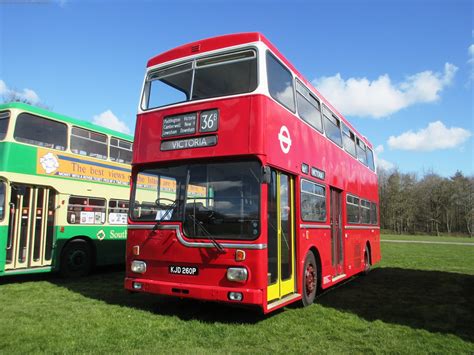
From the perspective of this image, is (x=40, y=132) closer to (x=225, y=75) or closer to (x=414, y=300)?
(x=225, y=75)

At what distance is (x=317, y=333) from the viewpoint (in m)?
6.04

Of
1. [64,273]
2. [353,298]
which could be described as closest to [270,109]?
[353,298]

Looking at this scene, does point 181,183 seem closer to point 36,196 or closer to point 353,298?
point 353,298

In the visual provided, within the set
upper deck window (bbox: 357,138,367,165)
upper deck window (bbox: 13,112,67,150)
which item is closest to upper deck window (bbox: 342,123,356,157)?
upper deck window (bbox: 357,138,367,165)

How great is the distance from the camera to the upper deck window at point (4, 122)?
10039mm

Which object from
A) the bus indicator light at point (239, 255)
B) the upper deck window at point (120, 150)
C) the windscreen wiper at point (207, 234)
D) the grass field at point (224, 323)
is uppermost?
the upper deck window at point (120, 150)

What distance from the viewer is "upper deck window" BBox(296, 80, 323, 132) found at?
27.2ft

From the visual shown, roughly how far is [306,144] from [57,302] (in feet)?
19.4

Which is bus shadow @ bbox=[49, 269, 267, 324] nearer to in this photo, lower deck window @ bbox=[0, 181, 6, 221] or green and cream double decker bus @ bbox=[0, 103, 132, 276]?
green and cream double decker bus @ bbox=[0, 103, 132, 276]

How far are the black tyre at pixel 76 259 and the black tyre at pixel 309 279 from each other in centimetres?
699

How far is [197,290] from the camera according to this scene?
20.6ft

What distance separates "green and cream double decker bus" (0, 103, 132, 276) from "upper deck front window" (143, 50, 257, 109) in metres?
4.52

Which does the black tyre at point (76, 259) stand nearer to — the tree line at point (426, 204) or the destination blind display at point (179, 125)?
the destination blind display at point (179, 125)

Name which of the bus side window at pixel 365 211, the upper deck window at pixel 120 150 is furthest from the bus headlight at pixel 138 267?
the bus side window at pixel 365 211
